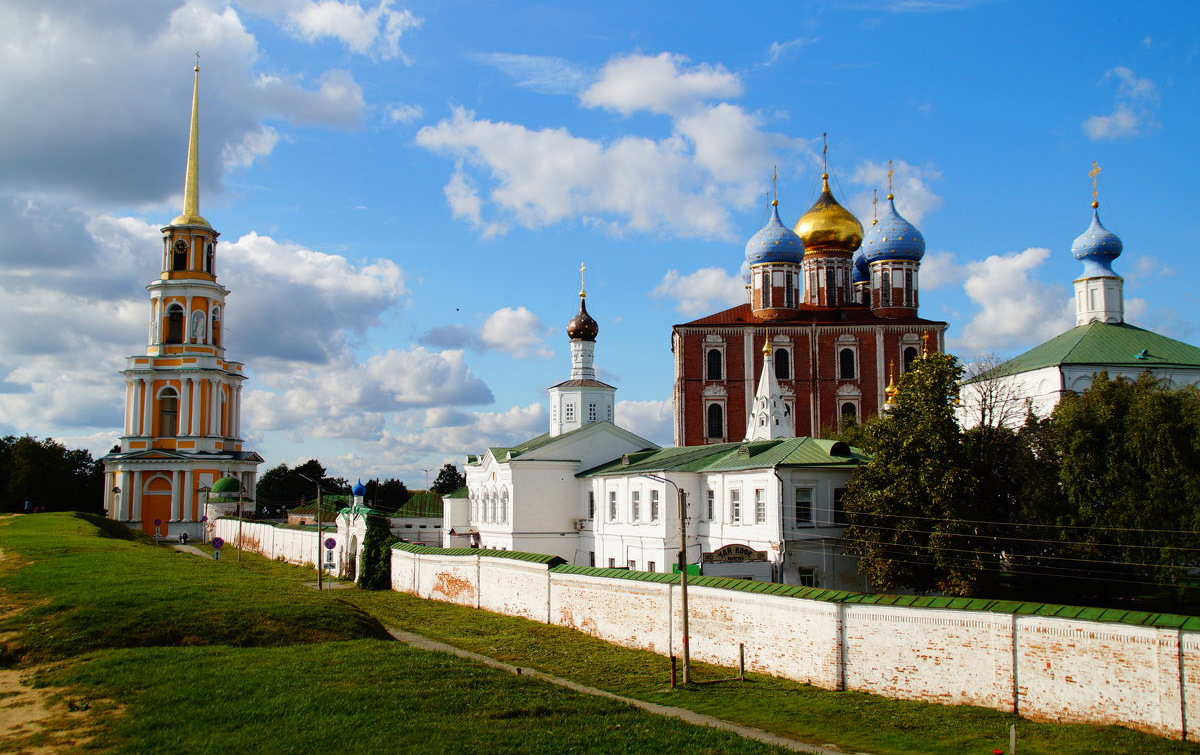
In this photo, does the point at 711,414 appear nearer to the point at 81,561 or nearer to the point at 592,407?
the point at 592,407

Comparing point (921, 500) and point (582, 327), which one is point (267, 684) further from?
point (582, 327)

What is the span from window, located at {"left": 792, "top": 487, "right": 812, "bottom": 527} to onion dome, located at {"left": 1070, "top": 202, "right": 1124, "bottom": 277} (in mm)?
24604

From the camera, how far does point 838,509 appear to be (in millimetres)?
32844

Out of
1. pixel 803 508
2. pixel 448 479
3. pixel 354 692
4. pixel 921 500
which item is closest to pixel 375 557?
pixel 803 508

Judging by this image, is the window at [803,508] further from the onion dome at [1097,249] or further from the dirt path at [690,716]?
the onion dome at [1097,249]

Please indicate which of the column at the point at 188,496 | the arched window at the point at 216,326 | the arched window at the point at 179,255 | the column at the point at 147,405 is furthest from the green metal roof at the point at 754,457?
the arched window at the point at 179,255

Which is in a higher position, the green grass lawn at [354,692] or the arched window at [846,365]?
the arched window at [846,365]

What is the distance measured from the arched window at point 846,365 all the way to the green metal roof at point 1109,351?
43.6ft

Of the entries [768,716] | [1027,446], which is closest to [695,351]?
[1027,446]

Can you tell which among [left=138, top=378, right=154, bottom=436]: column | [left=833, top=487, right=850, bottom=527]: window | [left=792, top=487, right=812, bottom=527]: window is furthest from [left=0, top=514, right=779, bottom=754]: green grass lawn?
[left=138, top=378, right=154, bottom=436]: column

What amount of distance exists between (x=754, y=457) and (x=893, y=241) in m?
33.4

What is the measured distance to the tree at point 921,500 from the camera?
29.0 m

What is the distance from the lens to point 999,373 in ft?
132

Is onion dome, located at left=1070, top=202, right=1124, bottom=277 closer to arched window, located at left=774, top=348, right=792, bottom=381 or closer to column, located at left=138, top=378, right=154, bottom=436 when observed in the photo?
arched window, located at left=774, top=348, right=792, bottom=381
